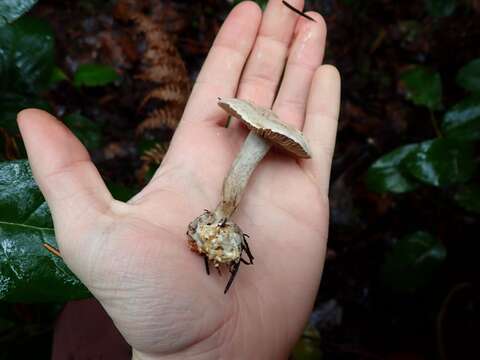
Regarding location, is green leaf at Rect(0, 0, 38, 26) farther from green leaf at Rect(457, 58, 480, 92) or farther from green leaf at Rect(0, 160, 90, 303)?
green leaf at Rect(457, 58, 480, 92)

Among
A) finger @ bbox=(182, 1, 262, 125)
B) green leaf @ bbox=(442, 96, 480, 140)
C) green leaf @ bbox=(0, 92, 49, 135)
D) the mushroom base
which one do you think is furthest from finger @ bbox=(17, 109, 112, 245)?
green leaf @ bbox=(442, 96, 480, 140)

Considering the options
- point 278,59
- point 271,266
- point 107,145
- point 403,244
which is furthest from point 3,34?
point 403,244

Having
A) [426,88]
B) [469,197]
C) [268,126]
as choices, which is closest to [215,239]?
[268,126]

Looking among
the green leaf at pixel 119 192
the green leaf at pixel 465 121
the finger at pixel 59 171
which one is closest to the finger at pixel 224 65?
the green leaf at pixel 119 192

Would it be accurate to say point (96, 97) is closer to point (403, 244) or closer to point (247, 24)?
point (247, 24)

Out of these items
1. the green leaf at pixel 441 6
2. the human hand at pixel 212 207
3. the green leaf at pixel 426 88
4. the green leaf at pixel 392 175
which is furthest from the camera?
the green leaf at pixel 426 88

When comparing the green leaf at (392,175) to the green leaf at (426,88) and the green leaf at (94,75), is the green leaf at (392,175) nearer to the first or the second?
the green leaf at (426,88)
